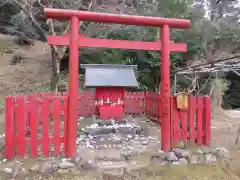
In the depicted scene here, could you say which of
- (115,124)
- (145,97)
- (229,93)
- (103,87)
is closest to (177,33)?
(229,93)

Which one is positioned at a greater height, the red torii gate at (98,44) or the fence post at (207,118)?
the red torii gate at (98,44)

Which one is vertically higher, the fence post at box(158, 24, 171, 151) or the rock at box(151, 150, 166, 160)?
the fence post at box(158, 24, 171, 151)

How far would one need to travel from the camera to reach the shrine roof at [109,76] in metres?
7.66

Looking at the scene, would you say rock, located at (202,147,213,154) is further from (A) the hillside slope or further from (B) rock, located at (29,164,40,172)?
(A) the hillside slope

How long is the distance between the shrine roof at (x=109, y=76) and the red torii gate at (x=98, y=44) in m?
2.98

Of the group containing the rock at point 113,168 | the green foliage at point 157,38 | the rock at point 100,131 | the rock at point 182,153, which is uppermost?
the green foliage at point 157,38

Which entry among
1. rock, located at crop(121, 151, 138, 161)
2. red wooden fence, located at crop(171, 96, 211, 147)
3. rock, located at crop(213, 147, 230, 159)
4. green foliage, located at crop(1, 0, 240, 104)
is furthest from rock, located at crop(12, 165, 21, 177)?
green foliage, located at crop(1, 0, 240, 104)

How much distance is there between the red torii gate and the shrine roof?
9.77 feet

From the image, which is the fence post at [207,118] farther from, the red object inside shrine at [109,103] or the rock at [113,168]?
the red object inside shrine at [109,103]

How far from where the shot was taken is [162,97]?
16.1 feet

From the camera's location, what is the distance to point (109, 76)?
807 centimetres

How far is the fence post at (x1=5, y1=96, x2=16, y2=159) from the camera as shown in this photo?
411 cm

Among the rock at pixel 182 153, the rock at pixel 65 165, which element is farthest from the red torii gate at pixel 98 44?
the rock at pixel 65 165

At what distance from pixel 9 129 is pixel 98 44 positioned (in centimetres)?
221
